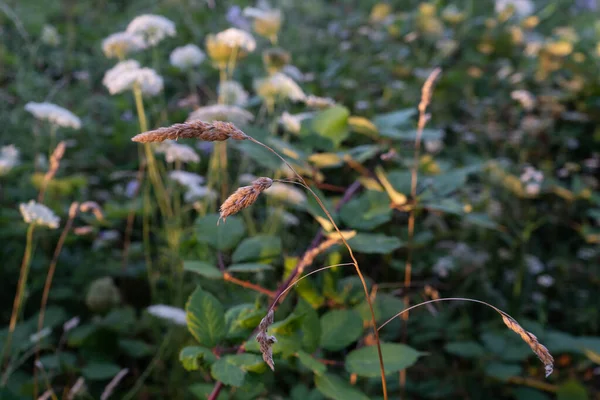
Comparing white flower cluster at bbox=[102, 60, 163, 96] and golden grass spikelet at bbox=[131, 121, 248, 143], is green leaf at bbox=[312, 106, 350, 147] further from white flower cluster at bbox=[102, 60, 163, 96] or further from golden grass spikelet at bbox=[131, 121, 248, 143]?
golden grass spikelet at bbox=[131, 121, 248, 143]

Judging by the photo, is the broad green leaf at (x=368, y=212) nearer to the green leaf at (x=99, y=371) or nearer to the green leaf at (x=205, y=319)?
the green leaf at (x=205, y=319)

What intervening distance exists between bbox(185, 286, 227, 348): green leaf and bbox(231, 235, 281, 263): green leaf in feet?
0.59

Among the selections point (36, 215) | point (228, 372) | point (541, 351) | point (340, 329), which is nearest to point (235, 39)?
point (36, 215)

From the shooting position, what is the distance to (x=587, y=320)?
1.71m

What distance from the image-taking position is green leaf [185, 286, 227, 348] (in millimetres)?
696

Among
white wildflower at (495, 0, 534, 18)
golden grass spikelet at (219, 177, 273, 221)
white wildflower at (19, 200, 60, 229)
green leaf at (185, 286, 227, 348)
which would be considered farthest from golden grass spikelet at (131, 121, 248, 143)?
white wildflower at (495, 0, 534, 18)

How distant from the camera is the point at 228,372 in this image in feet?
2.09

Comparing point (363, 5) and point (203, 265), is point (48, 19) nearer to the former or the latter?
point (363, 5)

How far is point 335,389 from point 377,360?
82mm

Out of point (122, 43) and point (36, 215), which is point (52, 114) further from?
point (36, 215)

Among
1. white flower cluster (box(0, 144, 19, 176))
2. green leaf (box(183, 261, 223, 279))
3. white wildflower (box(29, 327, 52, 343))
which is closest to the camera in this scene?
green leaf (box(183, 261, 223, 279))

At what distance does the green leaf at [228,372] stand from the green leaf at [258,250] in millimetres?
249

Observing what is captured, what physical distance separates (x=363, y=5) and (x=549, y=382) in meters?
3.34

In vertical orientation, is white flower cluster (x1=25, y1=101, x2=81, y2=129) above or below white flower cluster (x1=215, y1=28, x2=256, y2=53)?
below
